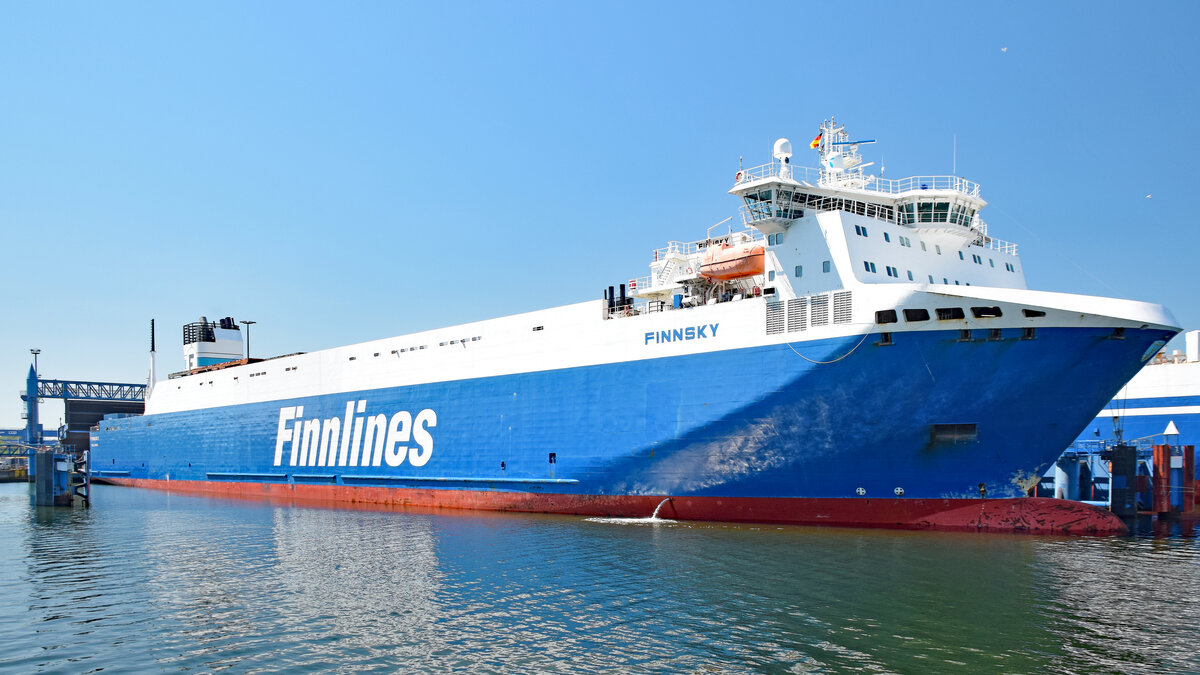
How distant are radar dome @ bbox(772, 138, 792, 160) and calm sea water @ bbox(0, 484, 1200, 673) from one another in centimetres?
1026

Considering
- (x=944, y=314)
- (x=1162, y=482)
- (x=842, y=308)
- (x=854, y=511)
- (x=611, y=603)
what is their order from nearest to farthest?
(x=611, y=603) < (x=944, y=314) < (x=842, y=308) < (x=854, y=511) < (x=1162, y=482)

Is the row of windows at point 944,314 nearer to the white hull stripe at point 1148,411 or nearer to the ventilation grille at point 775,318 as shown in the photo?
the ventilation grille at point 775,318

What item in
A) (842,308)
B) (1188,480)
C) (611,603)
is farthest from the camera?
(1188,480)

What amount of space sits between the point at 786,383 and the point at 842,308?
83.3 inches

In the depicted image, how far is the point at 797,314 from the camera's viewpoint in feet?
61.0

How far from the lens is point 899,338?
17172mm

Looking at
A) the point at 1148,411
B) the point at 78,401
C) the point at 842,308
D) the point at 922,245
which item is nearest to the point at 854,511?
the point at 842,308

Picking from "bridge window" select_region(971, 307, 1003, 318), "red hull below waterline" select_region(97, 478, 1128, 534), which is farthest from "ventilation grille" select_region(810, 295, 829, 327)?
"red hull below waterline" select_region(97, 478, 1128, 534)

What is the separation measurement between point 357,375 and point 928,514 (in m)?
21.0

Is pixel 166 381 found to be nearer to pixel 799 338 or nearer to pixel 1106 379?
pixel 799 338

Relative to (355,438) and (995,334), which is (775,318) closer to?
(995,334)

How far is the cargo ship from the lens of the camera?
1681 cm

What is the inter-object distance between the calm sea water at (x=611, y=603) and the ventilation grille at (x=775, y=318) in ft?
15.3

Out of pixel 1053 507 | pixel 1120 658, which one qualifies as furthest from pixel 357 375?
pixel 1120 658
